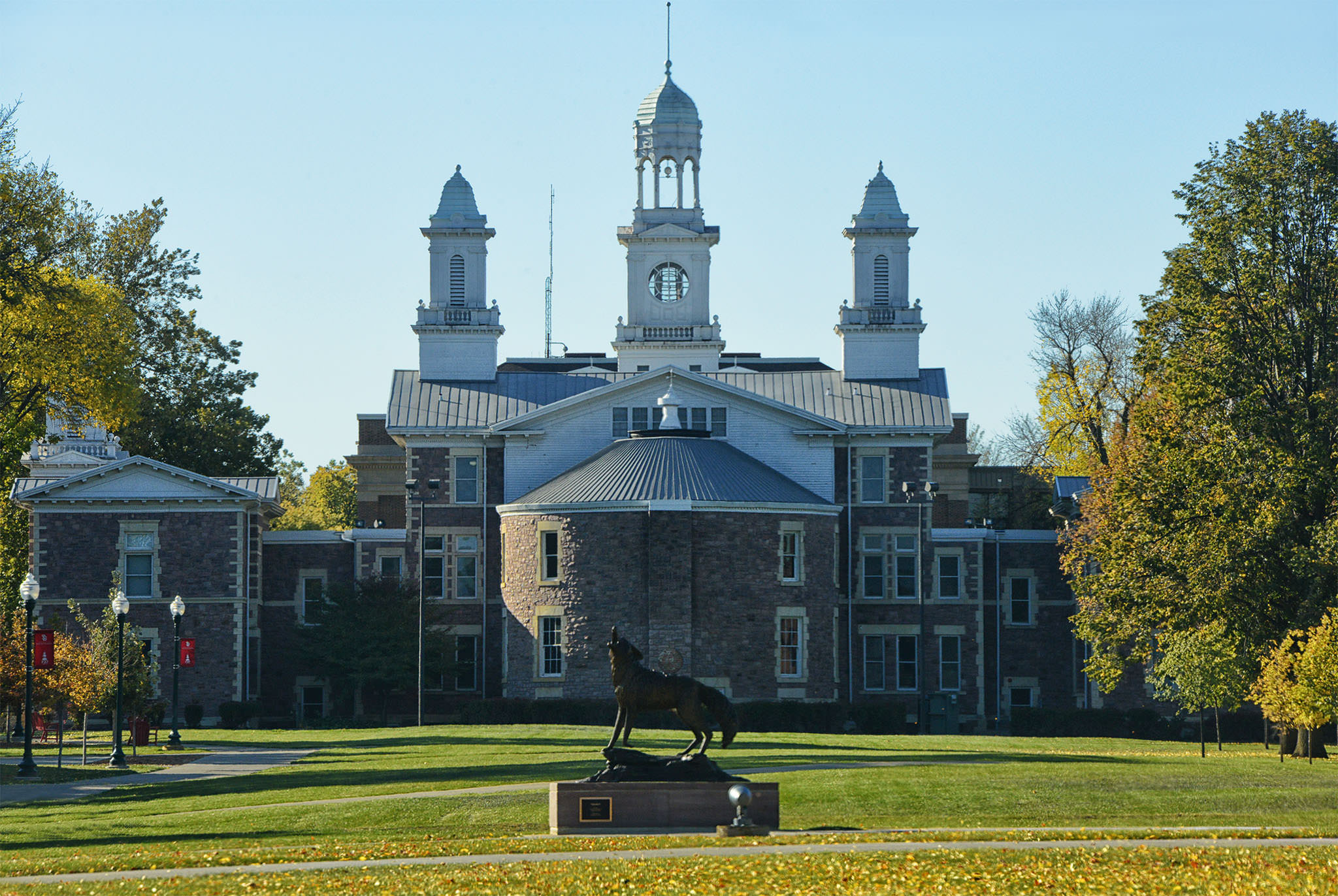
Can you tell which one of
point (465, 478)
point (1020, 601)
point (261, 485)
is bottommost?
point (1020, 601)

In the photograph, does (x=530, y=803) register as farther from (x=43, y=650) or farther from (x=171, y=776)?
(x=43, y=650)

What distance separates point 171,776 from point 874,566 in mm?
33712

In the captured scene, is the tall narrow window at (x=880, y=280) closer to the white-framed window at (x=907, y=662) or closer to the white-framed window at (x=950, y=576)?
the white-framed window at (x=950, y=576)

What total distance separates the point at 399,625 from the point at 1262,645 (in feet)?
96.4

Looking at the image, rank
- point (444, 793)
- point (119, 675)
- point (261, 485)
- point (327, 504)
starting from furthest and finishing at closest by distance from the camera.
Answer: point (327, 504) → point (261, 485) → point (119, 675) → point (444, 793)

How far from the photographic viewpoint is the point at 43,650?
39438 mm

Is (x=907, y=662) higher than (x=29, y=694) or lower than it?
lower

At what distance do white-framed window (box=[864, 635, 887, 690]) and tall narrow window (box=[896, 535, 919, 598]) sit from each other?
1.87 metres

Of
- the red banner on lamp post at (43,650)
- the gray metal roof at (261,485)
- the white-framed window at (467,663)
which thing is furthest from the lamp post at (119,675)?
the white-framed window at (467,663)

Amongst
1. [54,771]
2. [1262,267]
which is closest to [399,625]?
[54,771]

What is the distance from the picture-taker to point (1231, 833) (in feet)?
76.8

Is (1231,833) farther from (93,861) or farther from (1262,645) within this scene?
(1262,645)

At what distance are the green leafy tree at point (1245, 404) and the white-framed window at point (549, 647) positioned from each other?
20.0 m

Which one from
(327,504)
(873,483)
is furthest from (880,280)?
(327,504)
